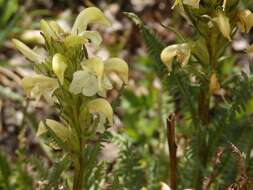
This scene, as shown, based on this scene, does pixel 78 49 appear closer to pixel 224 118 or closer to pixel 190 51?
pixel 190 51

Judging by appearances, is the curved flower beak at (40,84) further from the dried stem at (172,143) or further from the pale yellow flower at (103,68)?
the dried stem at (172,143)

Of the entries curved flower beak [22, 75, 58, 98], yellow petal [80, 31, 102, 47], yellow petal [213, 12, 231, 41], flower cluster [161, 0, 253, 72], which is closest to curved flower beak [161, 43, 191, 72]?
flower cluster [161, 0, 253, 72]

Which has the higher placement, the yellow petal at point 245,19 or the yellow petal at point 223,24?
the yellow petal at point 245,19

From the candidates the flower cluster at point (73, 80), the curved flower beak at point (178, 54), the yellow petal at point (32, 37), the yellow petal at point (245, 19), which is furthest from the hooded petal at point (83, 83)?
the yellow petal at point (32, 37)

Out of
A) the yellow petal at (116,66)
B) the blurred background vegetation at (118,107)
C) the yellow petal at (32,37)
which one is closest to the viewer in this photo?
the yellow petal at (116,66)

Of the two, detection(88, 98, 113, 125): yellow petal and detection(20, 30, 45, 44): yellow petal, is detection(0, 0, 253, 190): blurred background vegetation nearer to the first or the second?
detection(20, 30, 45, 44): yellow petal

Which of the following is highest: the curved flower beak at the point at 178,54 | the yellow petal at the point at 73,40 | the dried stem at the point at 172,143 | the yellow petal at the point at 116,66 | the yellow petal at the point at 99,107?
the curved flower beak at the point at 178,54

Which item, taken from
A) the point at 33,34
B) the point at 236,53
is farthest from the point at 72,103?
the point at 236,53
